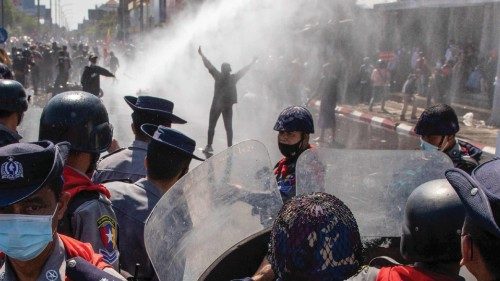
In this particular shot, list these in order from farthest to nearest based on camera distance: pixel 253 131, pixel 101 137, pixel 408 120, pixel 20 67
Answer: pixel 20 67
pixel 408 120
pixel 253 131
pixel 101 137

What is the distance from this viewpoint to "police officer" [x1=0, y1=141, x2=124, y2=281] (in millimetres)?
1919

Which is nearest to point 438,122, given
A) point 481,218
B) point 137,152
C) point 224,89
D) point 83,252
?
point 137,152

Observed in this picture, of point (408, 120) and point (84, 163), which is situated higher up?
point (84, 163)

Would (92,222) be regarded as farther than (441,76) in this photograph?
No

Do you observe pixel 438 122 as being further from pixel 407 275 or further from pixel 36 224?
pixel 36 224

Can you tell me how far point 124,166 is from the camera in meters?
3.68

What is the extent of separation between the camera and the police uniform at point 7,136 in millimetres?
3676

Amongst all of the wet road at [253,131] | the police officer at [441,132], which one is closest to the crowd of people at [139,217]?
the police officer at [441,132]

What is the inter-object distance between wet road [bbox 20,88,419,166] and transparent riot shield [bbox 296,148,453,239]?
8.46 meters

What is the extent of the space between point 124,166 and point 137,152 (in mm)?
134

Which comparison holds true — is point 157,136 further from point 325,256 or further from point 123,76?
point 123,76

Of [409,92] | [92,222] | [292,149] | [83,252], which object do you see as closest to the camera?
[83,252]

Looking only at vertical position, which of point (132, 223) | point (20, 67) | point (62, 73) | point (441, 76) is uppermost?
point (132, 223)

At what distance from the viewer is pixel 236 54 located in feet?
71.9
